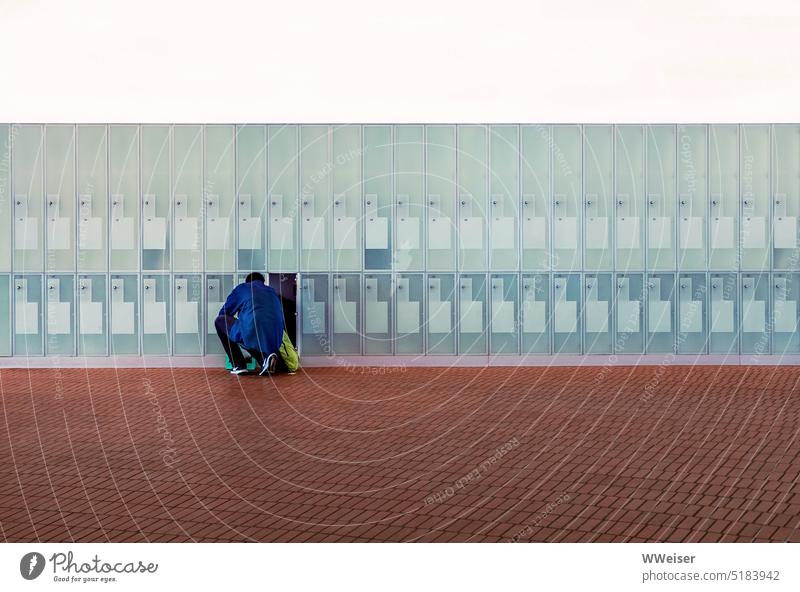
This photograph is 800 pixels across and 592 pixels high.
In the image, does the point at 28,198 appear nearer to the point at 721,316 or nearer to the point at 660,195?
the point at 660,195

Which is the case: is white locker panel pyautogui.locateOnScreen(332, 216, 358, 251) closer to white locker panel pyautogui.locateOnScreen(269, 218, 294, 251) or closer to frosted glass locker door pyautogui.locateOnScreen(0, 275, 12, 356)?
white locker panel pyautogui.locateOnScreen(269, 218, 294, 251)

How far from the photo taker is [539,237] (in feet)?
39.9

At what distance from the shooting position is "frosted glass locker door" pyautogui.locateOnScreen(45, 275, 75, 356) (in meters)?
12.0

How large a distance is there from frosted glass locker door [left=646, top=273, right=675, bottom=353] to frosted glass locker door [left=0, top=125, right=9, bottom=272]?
7803 mm

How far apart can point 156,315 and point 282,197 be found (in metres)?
2.09

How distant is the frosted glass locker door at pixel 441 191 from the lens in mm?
12086

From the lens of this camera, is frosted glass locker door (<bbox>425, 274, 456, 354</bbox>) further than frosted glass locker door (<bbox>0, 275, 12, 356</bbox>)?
Yes

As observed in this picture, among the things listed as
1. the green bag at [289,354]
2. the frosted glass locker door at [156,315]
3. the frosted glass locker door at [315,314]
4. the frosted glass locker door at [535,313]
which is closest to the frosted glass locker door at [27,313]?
the frosted glass locker door at [156,315]

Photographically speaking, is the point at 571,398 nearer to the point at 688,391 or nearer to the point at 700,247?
the point at 688,391

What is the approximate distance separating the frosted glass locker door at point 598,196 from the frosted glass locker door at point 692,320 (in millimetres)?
1021

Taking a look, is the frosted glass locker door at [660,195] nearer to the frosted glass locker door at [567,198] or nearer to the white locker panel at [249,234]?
the frosted glass locker door at [567,198]

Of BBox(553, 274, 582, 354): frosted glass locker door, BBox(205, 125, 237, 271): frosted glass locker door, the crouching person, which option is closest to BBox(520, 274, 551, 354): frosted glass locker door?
BBox(553, 274, 582, 354): frosted glass locker door
